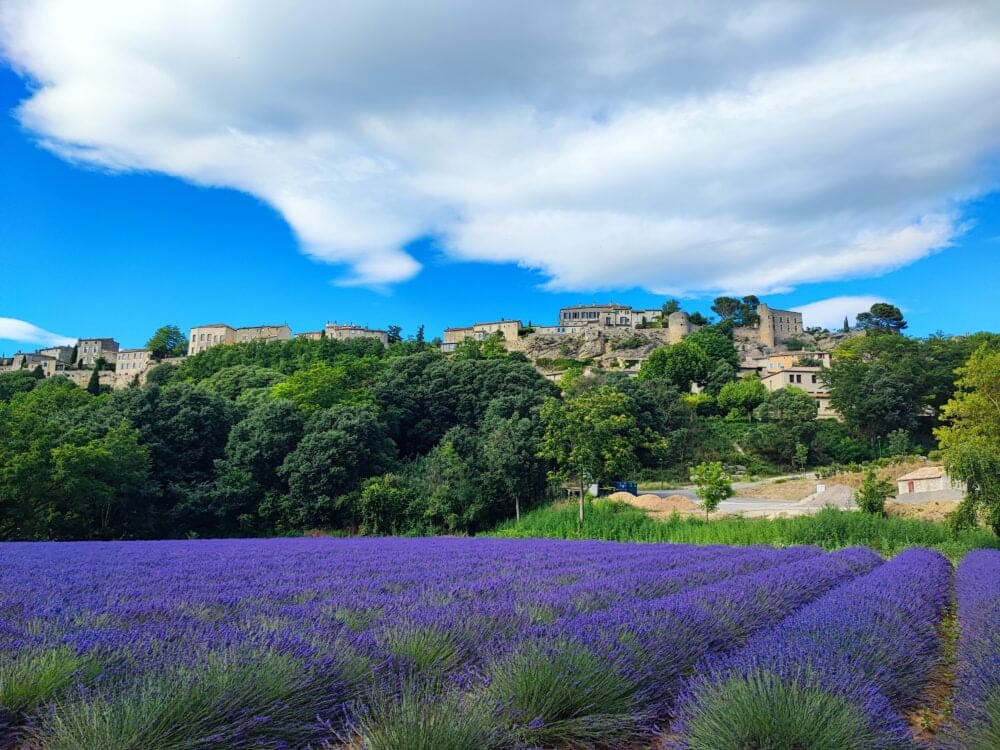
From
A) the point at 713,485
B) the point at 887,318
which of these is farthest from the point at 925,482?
the point at 887,318

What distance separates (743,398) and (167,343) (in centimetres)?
11030

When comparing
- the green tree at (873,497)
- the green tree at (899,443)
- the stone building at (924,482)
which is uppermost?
the green tree at (899,443)

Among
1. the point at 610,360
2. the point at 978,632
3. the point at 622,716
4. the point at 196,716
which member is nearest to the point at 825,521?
the point at 978,632

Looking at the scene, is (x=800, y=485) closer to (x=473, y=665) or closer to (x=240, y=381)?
(x=473, y=665)

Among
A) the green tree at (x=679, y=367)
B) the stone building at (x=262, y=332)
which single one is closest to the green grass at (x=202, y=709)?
the green tree at (x=679, y=367)

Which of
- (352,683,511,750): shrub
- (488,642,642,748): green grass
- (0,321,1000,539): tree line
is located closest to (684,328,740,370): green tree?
(0,321,1000,539): tree line

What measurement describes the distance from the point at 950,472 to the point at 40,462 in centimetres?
3208

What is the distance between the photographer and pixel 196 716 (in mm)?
2912

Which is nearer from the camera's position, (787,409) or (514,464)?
(514,464)

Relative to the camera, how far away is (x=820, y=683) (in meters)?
3.49

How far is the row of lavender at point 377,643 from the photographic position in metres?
3.14

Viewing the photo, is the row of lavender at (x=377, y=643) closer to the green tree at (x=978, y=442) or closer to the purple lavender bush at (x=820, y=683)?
the purple lavender bush at (x=820, y=683)

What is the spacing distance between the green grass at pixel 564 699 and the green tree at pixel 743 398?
65.4 m

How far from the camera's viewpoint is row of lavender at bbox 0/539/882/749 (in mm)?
3139
